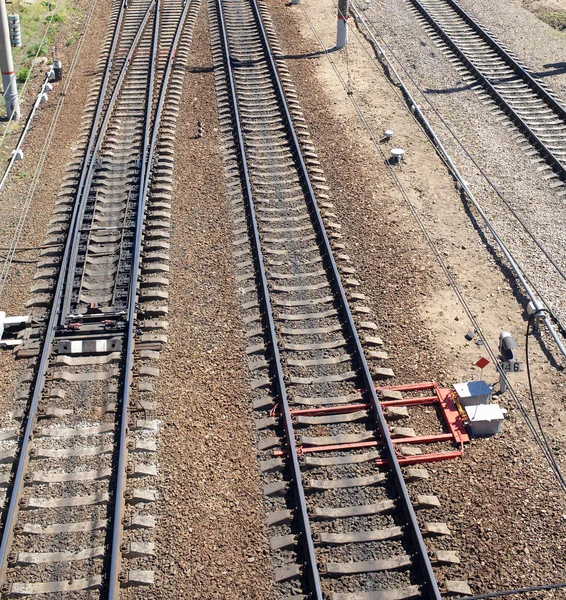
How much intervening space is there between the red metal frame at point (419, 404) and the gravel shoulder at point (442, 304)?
194mm

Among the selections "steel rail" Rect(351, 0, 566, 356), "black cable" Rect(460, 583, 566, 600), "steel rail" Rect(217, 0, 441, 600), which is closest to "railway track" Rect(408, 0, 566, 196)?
"steel rail" Rect(351, 0, 566, 356)

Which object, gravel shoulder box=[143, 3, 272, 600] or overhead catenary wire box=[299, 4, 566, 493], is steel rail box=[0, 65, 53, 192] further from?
overhead catenary wire box=[299, 4, 566, 493]

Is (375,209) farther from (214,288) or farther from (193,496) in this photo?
(193,496)

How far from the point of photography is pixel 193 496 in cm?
911

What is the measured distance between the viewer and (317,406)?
10.4m

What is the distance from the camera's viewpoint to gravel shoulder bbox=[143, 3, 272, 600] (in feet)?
27.3

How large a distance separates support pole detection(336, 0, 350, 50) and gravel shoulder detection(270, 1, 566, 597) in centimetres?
113

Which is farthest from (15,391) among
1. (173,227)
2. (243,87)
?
(243,87)

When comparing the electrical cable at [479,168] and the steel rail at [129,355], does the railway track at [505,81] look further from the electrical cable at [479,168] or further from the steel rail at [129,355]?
the steel rail at [129,355]

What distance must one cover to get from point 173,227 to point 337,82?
851 centimetres

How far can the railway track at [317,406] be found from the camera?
834 centimetres

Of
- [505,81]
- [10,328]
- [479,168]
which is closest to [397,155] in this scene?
[479,168]

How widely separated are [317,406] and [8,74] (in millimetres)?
13252

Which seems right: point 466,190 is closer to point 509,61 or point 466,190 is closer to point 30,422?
point 509,61
